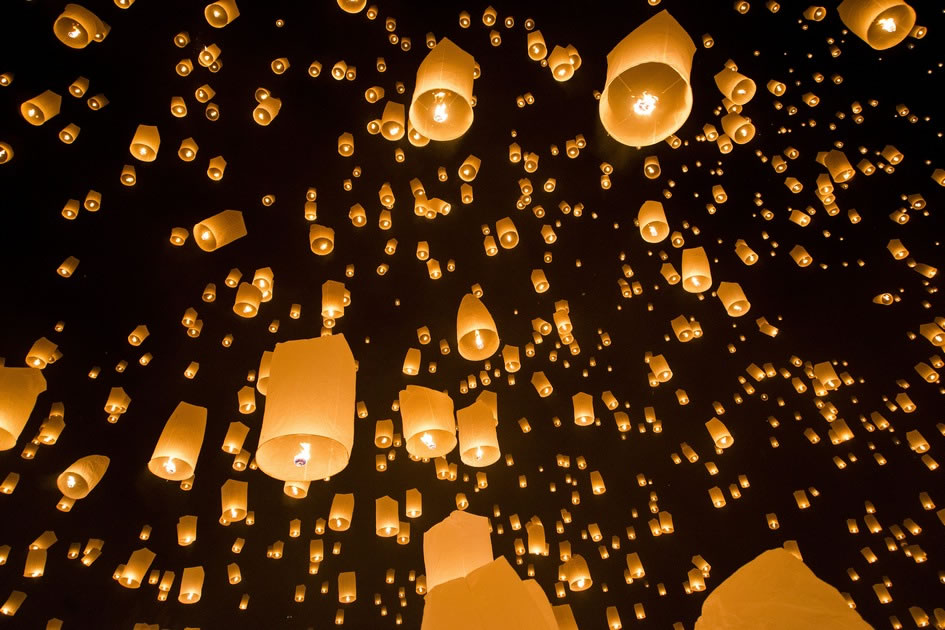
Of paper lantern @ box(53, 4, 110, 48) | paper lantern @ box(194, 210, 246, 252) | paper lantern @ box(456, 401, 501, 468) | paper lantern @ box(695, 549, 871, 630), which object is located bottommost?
paper lantern @ box(695, 549, 871, 630)

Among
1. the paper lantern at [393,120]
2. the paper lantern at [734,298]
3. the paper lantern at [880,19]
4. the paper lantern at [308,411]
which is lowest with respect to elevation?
the paper lantern at [308,411]

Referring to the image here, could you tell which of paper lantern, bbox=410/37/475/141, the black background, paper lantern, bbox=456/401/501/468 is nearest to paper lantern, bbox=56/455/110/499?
the black background

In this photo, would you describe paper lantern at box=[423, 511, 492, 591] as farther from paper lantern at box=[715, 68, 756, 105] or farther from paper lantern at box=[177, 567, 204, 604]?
paper lantern at box=[177, 567, 204, 604]

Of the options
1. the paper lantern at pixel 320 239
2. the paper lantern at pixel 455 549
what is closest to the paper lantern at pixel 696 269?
the paper lantern at pixel 320 239

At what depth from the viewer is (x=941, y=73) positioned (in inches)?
239

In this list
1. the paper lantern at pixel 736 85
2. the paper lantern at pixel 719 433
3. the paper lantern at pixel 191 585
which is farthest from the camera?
the paper lantern at pixel 191 585

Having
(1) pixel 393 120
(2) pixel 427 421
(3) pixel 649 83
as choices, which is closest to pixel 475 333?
(2) pixel 427 421

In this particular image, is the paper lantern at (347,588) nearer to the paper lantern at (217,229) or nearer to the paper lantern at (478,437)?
the paper lantern at (478,437)

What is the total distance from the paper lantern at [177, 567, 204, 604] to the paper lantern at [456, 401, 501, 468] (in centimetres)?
340

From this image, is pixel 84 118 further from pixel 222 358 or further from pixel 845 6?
pixel 845 6

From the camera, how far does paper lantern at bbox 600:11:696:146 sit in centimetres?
246

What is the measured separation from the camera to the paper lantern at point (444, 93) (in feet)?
10.1

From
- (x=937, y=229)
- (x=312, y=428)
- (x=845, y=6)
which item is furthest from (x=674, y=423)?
(x=312, y=428)

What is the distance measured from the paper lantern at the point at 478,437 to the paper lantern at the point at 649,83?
2238 mm
